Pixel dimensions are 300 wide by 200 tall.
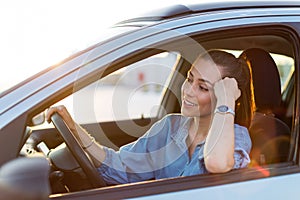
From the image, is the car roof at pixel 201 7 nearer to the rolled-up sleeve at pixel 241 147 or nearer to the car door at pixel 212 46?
the car door at pixel 212 46

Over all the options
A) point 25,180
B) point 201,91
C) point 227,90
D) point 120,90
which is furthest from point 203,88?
point 25,180

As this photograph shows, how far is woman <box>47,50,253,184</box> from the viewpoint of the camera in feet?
7.18

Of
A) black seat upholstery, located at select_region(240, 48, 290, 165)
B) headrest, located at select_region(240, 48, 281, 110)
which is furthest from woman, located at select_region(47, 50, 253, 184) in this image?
headrest, located at select_region(240, 48, 281, 110)

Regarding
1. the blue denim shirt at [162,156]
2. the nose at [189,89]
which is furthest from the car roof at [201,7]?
the blue denim shirt at [162,156]

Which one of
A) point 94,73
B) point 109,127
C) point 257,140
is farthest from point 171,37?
point 109,127

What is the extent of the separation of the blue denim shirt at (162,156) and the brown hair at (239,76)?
4.5 inches

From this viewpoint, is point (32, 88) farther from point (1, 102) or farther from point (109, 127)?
point (109, 127)

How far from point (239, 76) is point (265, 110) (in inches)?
17.1

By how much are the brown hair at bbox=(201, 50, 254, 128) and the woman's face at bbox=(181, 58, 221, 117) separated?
4 centimetres

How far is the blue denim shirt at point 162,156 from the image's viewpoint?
2293 mm

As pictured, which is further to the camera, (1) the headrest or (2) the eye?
(1) the headrest

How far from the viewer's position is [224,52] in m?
2.53

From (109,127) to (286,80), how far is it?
1179 millimetres

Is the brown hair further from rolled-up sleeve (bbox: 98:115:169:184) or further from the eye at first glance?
rolled-up sleeve (bbox: 98:115:169:184)
